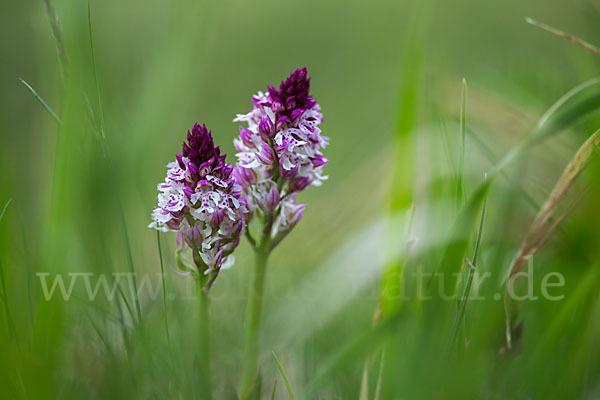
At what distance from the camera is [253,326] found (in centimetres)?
95

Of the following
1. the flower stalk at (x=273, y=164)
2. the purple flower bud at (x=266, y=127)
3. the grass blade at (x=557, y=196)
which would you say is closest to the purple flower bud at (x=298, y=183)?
the flower stalk at (x=273, y=164)

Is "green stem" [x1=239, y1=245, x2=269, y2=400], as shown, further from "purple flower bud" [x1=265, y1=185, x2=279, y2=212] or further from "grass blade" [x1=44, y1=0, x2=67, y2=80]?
"grass blade" [x1=44, y1=0, x2=67, y2=80]

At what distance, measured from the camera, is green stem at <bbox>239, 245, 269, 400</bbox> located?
94 cm

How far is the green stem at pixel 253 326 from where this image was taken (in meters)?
0.94

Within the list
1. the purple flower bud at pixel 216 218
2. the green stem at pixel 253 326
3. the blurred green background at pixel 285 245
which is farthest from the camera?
the green stem at pixel 253 326

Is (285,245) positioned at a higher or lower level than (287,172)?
lower

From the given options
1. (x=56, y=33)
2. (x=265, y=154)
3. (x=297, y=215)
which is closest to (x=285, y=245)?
(x=297, y=215)

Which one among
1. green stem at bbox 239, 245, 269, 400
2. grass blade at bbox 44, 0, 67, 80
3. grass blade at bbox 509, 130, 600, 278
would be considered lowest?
green stem at bbox 239, 245, 269, 400

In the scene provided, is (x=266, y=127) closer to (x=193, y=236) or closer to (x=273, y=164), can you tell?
(x=273, y=164)

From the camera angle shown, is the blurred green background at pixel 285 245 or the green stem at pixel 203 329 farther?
the green stem at pixel 203 329

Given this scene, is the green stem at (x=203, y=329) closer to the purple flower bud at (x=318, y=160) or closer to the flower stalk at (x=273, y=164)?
the flower stalk at (x=273, y=164)

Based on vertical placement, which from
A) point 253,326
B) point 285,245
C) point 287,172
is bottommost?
point 253,326

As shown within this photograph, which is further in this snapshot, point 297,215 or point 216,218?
point 297,215

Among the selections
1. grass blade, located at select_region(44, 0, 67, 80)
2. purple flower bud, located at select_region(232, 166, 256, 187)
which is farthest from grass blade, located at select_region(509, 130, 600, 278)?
grass blade, located at select_region(44, 0, 67, 80)
